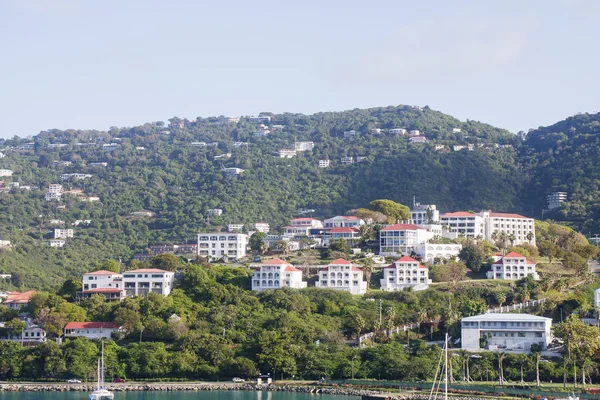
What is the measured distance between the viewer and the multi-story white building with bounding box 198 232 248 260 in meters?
99.9

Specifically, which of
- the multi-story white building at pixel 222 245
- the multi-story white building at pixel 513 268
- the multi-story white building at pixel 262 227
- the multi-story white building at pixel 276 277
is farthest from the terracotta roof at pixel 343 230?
the multi-story white building at pixel 262 227

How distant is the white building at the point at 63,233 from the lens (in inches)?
4948

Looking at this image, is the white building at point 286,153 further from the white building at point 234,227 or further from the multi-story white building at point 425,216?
the multi-story white building at point 425,216

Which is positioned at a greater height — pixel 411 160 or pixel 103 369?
pixel 411 160

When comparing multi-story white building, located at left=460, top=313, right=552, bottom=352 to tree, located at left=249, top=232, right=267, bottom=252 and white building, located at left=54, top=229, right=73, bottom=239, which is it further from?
white building, located at left=54, top=229, right=73, bottom=239

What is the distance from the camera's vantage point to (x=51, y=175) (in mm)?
156250

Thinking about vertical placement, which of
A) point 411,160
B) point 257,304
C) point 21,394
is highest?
point 411,160

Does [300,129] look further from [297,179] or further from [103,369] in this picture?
[103,369]

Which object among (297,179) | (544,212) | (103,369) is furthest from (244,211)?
(103,369)

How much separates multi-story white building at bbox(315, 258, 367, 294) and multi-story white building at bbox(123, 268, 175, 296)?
1271 centimetres

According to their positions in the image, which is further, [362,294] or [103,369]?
[362,294]

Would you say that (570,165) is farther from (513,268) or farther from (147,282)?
(147,282)

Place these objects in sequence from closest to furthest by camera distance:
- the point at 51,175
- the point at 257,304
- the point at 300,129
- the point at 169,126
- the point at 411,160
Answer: the point at 257,304, the point at 411,160, the point at 51,175, the point at 300,129, the point at 169,126

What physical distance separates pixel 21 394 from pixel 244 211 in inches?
2512
